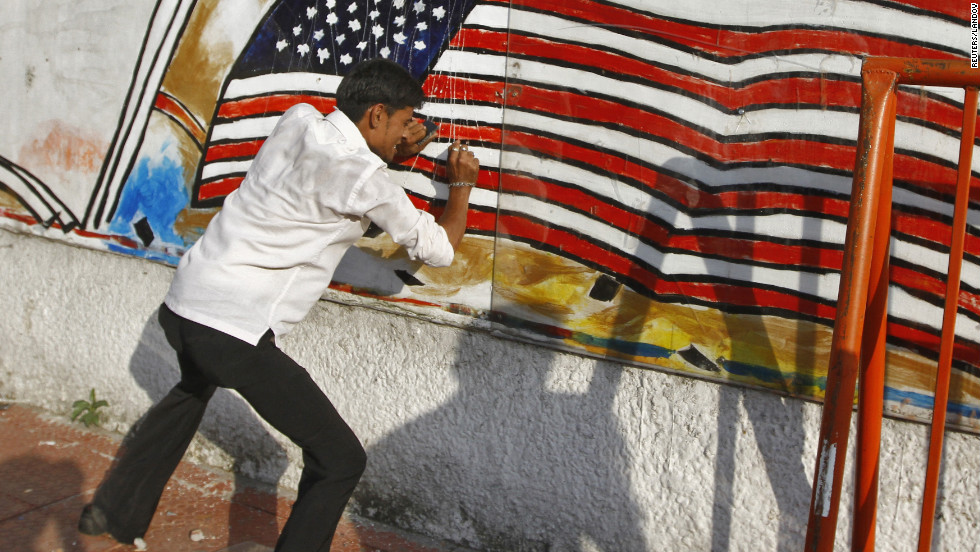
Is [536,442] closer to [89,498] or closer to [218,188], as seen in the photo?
[218,188]

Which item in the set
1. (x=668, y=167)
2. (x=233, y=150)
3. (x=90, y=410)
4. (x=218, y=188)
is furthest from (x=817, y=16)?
(x=90, y=410)

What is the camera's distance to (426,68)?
2.95 meters

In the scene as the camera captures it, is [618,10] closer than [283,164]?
No

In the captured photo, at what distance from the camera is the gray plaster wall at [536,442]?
2469 mm

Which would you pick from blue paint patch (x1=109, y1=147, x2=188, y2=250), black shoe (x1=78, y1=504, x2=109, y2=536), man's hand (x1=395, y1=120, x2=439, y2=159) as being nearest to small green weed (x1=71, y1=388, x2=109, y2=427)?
blue paint patch (x1=109, y1=147, x2=188, y2=250)

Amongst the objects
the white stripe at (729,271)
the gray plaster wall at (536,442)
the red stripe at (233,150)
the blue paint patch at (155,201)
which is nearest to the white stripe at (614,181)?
the white stripe at (729,271)

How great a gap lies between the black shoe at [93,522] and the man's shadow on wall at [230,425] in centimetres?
46

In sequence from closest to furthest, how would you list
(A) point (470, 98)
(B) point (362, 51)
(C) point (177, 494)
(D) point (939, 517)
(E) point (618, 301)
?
(D) point (939, 517), (E) point (618, 301), (A) point (470, 98), (B) point (362, 51), (C) point (177, 494)

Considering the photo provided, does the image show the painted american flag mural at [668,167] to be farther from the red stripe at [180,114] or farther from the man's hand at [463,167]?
the red stripe at [180,114]

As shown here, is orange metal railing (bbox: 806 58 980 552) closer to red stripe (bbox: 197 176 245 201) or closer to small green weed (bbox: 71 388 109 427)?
red stripe (bbox: 197 176 245 201)

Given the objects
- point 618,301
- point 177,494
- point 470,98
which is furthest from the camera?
point 177,494

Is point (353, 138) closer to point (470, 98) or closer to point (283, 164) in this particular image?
point (283, 164)

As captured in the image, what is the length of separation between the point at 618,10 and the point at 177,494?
2.52m

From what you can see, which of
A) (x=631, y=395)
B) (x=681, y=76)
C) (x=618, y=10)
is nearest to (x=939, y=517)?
(x=631, y=395)
